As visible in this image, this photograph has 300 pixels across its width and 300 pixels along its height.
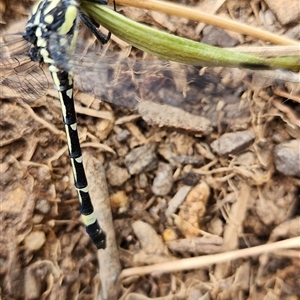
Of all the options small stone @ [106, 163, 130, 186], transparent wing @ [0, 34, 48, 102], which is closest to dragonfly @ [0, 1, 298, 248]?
transparent wing @ [0, 34, 48, 102]

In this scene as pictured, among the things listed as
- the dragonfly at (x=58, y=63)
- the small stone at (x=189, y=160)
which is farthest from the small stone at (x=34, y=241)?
the small stone at (x=189, y=160)

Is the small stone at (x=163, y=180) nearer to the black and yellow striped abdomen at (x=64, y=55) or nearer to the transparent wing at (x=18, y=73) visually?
the black and yellow striped abdomen at (x=64, y=55)

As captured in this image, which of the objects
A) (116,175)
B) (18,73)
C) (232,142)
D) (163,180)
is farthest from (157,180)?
(18,73)

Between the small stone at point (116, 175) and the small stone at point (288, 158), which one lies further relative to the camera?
the small stone at point (116, 175)

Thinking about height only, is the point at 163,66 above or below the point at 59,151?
above

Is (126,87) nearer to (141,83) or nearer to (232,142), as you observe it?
(141,83)

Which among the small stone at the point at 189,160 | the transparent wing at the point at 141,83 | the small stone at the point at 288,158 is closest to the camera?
the transparent wing at the point at 141,83

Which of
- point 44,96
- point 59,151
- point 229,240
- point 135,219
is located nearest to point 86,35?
point 44,96

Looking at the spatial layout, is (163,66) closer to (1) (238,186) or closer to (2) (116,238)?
(1) (238,186)
